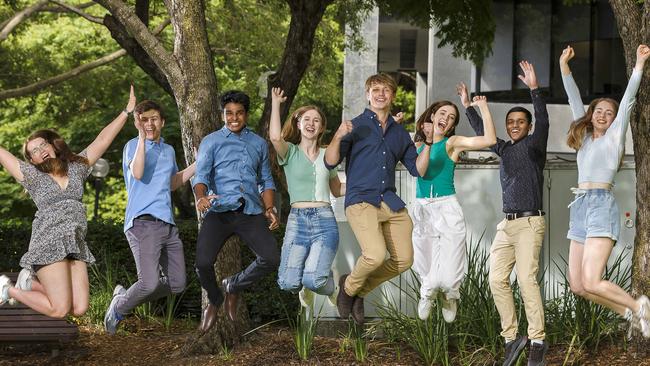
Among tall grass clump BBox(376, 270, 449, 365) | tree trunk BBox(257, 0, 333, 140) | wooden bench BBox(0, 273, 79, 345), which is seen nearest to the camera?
tall grass clump BBox(376, 270, 449, 365)

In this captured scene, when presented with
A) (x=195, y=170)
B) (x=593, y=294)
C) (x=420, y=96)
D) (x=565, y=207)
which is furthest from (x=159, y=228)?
(x=420, y=96)

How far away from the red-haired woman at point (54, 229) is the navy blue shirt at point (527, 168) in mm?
3308

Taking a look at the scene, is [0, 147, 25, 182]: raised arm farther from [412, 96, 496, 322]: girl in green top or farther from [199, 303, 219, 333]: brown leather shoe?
[412, 96, 496, 322]: girl in green top

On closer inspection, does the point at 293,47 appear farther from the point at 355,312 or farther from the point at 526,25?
the point at 526,25

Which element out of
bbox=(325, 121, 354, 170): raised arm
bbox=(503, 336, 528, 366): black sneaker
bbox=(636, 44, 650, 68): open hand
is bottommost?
bbox=(503, 336, 528, 366): black sneaker

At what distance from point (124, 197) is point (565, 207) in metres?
20.7

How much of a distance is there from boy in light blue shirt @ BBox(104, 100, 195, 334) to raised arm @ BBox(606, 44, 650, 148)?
3.65 meters

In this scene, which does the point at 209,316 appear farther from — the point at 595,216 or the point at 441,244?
the point at 595,216

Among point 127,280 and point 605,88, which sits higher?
point 605,88

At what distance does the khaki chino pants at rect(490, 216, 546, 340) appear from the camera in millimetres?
9914

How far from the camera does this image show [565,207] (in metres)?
13.7

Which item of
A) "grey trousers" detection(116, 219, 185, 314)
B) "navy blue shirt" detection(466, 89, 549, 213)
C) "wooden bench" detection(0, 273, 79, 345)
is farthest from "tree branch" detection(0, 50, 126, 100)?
"navy blue shirt" detection(466, 89, 549, 213)

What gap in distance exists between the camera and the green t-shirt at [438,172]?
400 inches

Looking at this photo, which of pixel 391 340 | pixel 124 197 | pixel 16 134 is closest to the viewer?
pixel 391 340
